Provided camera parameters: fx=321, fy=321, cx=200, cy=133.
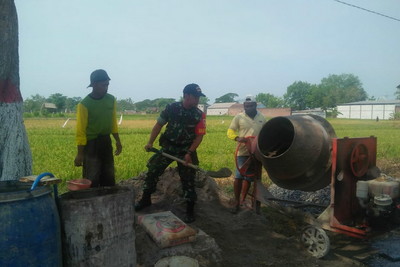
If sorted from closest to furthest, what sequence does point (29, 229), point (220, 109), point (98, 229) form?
point (29, 229), point (98, 229), point (220, 109)

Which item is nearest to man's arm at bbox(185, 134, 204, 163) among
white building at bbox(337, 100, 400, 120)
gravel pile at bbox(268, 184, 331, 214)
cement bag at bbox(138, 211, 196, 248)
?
cement bag at bbox(138, 211, 196, 248)

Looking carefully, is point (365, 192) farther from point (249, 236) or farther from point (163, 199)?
point (163, 199)

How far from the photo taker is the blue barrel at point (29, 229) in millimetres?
1956

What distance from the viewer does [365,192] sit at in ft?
12.8

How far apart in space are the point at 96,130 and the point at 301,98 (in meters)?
98.7

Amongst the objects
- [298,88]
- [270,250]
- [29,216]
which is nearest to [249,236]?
[270,250]

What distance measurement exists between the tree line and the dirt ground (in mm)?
69285

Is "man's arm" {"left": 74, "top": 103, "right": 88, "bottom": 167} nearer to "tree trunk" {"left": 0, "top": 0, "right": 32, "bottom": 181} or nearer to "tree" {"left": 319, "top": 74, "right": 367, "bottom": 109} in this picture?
"tree trunk" {"left": 0, "top": 0, "right": 32, "bottom": 181}

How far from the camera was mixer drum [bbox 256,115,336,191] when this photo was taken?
159 inches

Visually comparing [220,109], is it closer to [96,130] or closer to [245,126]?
[245,126]

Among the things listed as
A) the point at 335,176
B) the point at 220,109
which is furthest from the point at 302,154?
the point at 220,109

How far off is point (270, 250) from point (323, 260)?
629 millimetres

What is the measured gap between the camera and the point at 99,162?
15.0 ft

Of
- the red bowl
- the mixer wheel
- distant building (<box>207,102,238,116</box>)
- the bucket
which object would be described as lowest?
the mixer wheel
